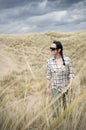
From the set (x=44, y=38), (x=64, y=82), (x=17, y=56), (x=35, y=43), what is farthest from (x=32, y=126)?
(x=44, y=38)

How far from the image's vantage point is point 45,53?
69.4 feet

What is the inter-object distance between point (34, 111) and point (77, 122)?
26.5 inches

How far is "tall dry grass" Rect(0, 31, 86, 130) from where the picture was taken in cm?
306

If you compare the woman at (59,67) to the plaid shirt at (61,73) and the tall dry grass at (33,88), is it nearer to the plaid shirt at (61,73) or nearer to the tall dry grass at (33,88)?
the plaid shirt at (61,73)

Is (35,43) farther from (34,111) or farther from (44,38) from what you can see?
(34,111)

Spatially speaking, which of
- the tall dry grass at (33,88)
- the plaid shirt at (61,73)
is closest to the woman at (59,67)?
the plaid shirt at (61,73)

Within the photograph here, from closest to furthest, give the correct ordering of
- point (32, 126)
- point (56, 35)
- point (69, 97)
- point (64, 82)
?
1. point (32, 126)
2. point (69, 97)
3. point (64, 82)
4. point (56, 35)

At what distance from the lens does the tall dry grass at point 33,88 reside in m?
3.06

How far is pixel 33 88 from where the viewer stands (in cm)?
927

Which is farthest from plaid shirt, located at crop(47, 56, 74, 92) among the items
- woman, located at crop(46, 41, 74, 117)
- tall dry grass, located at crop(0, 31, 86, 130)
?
tall dry grass, located at crop(0, 31, 86, 130)

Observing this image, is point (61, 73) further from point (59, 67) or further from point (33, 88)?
point (33, 88)

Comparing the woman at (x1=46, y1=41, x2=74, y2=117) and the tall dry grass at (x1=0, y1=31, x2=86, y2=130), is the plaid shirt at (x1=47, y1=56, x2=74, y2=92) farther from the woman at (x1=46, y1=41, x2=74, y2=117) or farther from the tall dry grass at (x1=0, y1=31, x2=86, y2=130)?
the tall dry grass at (x1=0, y1=31, x2=86, y2=130)

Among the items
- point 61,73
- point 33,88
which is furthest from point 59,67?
point 33,88

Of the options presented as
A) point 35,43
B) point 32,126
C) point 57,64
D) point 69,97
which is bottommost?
point 32,126
